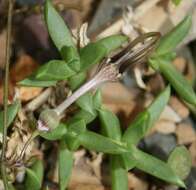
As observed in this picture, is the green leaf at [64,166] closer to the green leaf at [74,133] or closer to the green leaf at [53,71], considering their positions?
the green leaf at [74,133]

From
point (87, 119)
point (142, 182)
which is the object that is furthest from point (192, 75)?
point (87, 119)

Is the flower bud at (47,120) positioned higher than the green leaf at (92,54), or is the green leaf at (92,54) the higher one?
the green leaf at (92,54)

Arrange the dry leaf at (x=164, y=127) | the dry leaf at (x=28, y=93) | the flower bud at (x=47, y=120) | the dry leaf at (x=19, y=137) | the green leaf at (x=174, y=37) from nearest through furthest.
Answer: the flower bud at (x=47, y=120) < the dry leaf at (x=19, y=137) < the green leaf at (x=174, y=37) < the dry leaf at (x=28, y=93) < the dry leaf at (x=164, y=127)

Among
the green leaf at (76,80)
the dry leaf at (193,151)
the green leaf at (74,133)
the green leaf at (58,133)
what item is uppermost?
the green leaf at (76,80)

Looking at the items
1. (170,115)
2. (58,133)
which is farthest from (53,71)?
(170,115)

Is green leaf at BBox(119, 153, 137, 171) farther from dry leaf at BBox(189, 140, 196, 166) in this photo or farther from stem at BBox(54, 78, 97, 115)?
dry leaf at BBox(189, 140, 196, 166)

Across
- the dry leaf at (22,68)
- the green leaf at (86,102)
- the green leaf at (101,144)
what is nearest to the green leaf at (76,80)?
the green leaf at (86,102)

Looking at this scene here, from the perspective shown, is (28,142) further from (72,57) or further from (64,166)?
(72,57)

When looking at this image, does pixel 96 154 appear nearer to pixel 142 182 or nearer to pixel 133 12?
pixel 142 182
